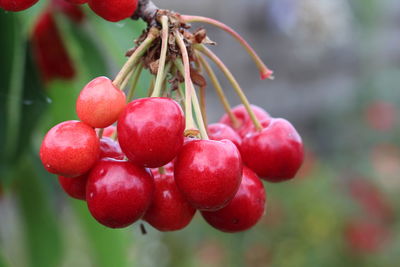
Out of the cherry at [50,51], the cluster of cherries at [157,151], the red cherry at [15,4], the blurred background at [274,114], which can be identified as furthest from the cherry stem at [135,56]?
the cherry at [50,51]

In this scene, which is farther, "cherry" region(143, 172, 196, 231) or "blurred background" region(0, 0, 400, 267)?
"blurred background" region(0, 0, 400, 267)

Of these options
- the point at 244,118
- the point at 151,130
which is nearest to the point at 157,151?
the point at 151,130

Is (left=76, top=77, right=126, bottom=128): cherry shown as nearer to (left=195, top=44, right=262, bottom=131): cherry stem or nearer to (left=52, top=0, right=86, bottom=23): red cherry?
(left=195, top=44, right=262, bottom=131): cherry stem

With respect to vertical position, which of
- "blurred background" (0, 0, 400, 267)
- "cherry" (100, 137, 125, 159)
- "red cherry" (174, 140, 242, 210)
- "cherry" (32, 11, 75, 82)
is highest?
"red cherry" (174, 140, 242, 210)

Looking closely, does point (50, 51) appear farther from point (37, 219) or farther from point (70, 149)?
point (70, 149)

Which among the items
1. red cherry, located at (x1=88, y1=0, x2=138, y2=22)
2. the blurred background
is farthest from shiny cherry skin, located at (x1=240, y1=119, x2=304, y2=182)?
the blurred background
